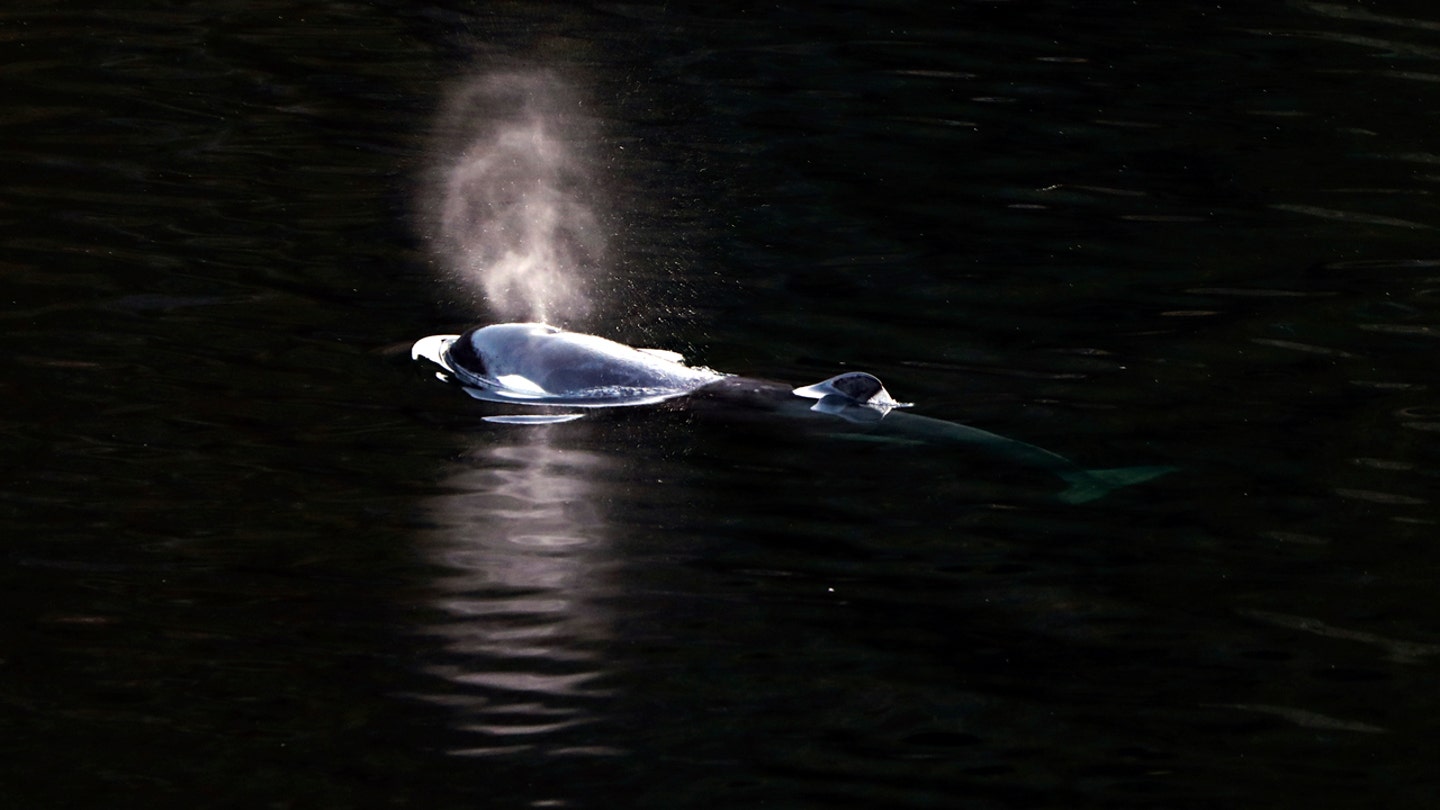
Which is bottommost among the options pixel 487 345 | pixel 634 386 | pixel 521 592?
pixel 521 592

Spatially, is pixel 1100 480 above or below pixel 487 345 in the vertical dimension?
below

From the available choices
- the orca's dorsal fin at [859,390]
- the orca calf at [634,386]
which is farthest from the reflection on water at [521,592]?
the orca's dorsal fin at [859,390]

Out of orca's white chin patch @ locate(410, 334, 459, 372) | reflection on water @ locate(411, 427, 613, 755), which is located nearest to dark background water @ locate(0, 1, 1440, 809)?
reflection on water @ locate(411, 427, 613, 755)

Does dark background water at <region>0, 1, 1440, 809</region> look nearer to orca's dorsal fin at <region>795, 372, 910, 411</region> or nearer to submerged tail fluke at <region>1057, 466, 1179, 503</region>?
submerged tail fluke at <region>1057, 466, 1179, 503</region>

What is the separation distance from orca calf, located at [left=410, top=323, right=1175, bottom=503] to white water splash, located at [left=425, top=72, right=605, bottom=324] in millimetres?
1150

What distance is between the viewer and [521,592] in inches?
320

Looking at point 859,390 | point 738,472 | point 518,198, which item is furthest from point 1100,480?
point 518,198

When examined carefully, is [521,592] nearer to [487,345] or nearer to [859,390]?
[859,390]

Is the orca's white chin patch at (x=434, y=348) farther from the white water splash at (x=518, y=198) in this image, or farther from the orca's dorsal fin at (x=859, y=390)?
the orca's dorsal fin at (x=859, y=390)

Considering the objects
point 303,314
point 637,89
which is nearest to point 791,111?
point 637,89

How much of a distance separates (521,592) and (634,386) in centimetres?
281

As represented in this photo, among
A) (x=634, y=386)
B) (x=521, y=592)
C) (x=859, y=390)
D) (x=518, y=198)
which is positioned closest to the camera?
(x=521, y=592)

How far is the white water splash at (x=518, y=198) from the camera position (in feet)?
43.2

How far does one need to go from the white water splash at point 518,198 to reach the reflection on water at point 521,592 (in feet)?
10.1
